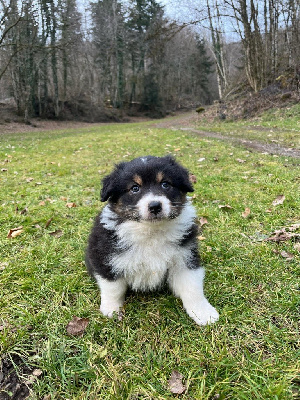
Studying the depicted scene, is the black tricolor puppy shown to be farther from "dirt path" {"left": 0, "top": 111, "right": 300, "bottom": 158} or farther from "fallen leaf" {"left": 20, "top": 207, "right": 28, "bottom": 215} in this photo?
"dirt path" {"left": 0, "top": 111, "right": 300, "bottom": 158}

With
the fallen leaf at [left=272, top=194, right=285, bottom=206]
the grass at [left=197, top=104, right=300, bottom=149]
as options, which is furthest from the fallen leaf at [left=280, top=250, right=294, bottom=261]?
the grass at [left=197, top=104, right=300, bottom=149]

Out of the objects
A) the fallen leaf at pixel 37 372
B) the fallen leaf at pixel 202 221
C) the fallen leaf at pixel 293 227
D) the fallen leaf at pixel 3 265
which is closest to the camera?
Result: the fallen leaf at pixel 37 372

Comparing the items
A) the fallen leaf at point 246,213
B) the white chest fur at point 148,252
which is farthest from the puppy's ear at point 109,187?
the fallen leaf at point 246,213

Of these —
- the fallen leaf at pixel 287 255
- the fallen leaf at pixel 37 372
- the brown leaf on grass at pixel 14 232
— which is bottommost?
the fallen leaf at pixel 37 372

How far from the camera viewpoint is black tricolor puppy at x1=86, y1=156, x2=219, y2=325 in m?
2.50

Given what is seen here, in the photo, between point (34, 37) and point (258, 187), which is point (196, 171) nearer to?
point (258, 187)

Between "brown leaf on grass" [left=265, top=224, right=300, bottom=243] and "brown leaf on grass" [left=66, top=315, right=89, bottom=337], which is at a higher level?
"brown leaf on grass" [left=265, top=224, right=300, bottom=243]

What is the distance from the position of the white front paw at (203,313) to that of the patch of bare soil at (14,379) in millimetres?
1339

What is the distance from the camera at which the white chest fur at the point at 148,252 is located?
8.23 ft

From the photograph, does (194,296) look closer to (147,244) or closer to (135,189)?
(147,244)

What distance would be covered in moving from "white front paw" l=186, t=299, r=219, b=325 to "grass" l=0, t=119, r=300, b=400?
0.06 meters

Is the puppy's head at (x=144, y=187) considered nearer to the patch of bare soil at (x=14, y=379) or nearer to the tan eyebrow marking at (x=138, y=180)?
the tan eyebrow marking at (x=138, y=180)

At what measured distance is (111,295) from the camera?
2.59 meters

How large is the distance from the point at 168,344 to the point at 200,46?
58519 millimetres
